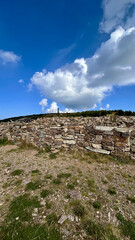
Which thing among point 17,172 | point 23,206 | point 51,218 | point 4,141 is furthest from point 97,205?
point 4,141

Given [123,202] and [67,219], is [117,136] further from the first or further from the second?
[67,219]

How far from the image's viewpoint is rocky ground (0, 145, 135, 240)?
7.84 ft

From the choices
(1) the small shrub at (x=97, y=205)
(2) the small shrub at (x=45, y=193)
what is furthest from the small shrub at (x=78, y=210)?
(2) the small shrub at (x=45, y=193)

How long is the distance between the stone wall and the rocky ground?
145 centimetres

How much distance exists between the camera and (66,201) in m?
3.26

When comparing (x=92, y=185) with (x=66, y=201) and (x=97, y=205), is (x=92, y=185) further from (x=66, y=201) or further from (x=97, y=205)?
(x=66, y=201)

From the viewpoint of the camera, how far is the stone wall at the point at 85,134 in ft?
21.9

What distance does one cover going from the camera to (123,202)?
3281mm

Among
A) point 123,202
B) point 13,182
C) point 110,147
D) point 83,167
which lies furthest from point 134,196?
point 13,182

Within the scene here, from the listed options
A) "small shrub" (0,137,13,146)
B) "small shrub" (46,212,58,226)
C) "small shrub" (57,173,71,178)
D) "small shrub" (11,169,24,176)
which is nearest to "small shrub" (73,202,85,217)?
"small shrub" (46,212,58,226)

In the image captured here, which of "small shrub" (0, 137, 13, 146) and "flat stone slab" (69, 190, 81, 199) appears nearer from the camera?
"flat stone slab" (69, 190, 81, 199)

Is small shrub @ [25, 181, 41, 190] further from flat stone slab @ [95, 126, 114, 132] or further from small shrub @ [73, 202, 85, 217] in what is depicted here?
flat stone slab @ [95, 126, 114, 132]

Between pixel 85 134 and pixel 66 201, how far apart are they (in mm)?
4875

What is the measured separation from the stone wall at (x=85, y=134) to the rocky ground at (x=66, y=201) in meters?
1.45
